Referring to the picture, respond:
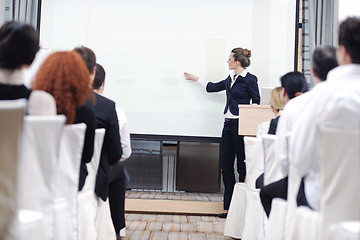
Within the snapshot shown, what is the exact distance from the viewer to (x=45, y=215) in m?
2.09

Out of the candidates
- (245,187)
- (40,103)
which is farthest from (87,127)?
(245,187)

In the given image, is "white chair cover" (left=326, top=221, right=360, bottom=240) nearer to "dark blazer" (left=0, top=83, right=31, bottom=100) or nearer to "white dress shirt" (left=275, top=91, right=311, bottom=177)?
"white dress shirt" (left=275, top=91, right=311, bottom=177)

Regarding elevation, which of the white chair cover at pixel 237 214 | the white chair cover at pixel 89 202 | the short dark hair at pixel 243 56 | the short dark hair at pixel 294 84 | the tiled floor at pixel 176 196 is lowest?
the tiled floor at pixel 176 196

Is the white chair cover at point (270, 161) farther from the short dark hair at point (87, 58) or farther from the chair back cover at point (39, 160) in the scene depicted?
the chair back cover at point (39, 160)

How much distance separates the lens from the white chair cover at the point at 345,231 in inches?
69.4

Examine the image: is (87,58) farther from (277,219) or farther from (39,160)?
(277,219)

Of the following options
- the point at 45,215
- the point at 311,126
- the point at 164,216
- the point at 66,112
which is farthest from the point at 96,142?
the point at 164,216

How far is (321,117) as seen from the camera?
2.04m

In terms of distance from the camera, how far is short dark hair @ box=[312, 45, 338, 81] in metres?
2.53

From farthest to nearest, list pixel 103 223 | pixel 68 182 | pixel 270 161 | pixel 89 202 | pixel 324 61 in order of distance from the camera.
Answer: pixel 103 223, pixel 270 161, pixel 89 202, pixel 324 61, pixel 68 182

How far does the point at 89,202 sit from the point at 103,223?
1.73 ft

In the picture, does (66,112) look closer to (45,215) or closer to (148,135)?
(45,215)

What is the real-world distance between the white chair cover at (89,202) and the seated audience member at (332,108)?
3.52ft

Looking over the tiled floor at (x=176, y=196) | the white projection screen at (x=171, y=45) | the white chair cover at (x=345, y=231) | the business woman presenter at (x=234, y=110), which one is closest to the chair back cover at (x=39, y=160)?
the white chair cover at (x=345, y=231)
